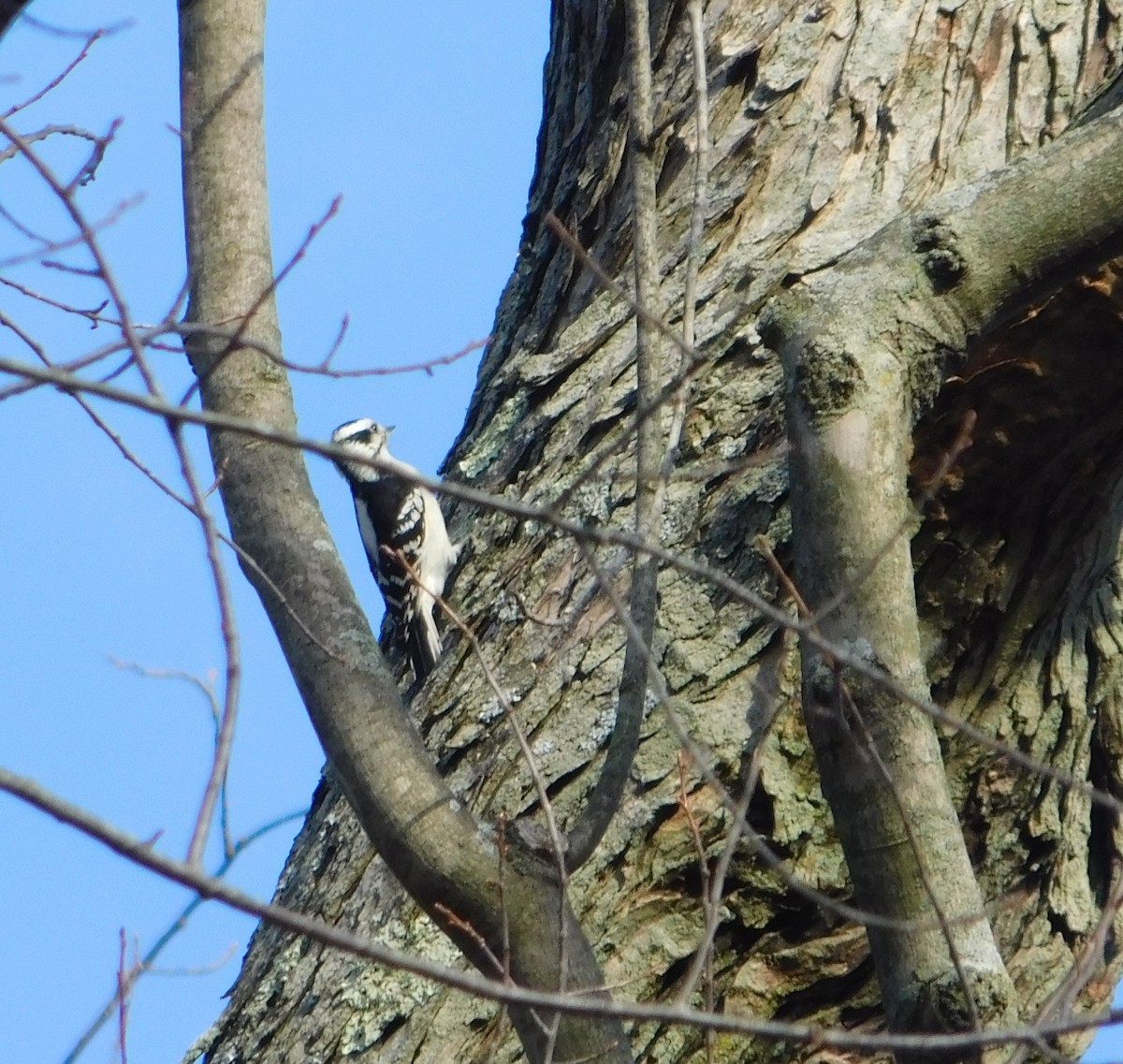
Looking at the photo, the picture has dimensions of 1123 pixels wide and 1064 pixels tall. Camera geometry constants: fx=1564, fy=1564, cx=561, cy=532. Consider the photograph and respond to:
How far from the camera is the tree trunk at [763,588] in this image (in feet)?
9.87

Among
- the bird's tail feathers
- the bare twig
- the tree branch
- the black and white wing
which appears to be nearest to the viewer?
the bare twig

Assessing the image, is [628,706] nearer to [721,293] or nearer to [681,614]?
[681,614]

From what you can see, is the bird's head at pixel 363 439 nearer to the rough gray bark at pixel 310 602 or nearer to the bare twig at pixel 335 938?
the rough gray bark at pixel 310 602

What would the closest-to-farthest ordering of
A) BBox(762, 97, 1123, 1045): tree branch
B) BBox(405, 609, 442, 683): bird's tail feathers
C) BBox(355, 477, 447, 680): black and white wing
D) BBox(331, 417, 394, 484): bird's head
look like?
BBox(762, 97, 1123, 1045): tree branch < BBox(405, 609, 442, 683): bird's tail feathers < BBox(355, 477, 447, 680): black and white wing < BBox(331, 417, 394, 484): bird's head

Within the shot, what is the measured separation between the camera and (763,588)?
3.22 metres

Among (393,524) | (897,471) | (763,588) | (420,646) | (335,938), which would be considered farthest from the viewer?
(393,524)

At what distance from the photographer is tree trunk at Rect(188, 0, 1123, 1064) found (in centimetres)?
301

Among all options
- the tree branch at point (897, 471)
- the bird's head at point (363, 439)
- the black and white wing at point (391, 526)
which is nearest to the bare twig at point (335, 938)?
the tree branch at point (897, 471)

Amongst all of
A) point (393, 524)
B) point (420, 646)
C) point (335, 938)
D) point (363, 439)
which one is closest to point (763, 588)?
point (335, 938)

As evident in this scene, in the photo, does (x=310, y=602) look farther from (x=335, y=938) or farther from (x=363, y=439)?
(x=363, y=439)

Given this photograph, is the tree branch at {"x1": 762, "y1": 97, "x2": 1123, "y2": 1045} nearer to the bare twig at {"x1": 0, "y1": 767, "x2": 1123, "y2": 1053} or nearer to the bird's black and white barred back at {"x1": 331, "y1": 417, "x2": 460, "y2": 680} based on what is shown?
the bare twig at {"x1": 0, "y1": 767, "x2": 1123, "y2": 1053}

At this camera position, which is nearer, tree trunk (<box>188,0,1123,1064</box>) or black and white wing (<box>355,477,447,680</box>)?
tree trunk (<box>188,0,1123,1064</box>)

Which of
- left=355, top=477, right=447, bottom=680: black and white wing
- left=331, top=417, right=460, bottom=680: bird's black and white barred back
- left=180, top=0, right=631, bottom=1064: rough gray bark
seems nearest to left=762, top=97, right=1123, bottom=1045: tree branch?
left=180, top=0, right=631, bottom=1064: rough gray bark

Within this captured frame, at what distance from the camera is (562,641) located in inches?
129
